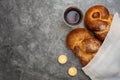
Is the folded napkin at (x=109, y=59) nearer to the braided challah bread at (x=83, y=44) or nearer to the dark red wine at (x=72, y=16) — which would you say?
the braided challah bread at (x=83, y=44)

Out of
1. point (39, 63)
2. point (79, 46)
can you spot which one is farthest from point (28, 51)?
point (79, 46)

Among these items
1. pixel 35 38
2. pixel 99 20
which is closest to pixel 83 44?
pixel 99 20

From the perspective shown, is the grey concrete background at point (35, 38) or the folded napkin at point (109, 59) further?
the grey concrete background at point (35, 38)

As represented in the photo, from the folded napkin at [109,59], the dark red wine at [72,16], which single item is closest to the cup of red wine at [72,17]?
the dark red wine at [72,16]

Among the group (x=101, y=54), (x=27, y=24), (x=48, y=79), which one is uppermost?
(x=27, y=24)

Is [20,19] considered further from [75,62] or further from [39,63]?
[75,62]

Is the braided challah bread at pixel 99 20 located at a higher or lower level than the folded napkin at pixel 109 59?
higher
